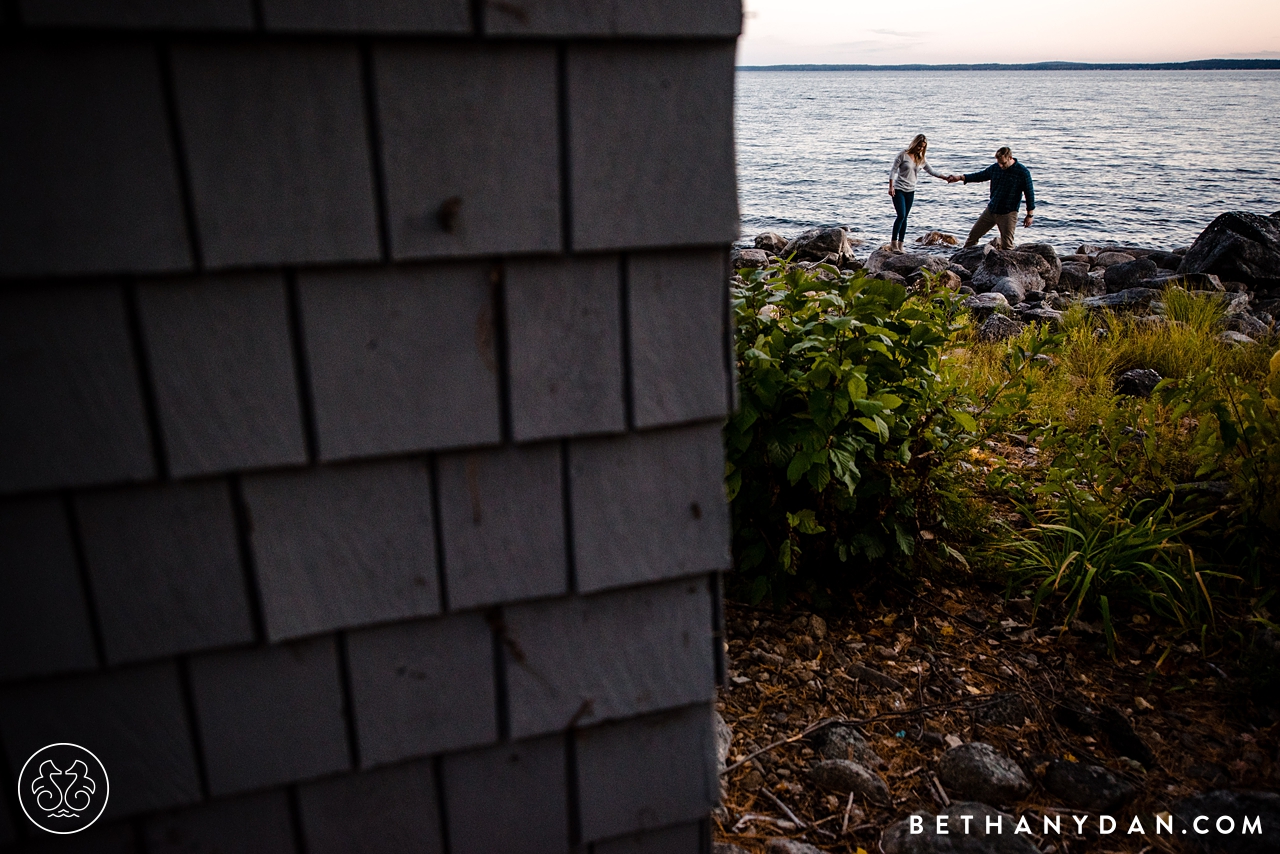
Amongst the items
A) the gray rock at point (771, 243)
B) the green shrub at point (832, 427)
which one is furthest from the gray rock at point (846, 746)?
the gray rock at point (771, 243)

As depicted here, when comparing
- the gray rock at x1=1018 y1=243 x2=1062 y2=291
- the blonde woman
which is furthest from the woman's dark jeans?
the gray rock at x1=1018 y1=243 x2=1062 y2=291

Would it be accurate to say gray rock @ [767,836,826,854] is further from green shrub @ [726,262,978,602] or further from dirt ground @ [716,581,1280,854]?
green shrub @ [726,262,978,602]

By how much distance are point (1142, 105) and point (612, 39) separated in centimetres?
8169

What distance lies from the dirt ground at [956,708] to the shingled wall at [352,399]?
0.97 meters

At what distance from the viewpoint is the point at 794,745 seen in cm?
228

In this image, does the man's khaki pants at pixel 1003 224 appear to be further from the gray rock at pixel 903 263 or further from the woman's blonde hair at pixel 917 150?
the woman's blonde hair at pixel 917 150

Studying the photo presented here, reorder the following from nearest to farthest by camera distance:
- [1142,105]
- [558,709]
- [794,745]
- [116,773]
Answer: [116,773] → [558,709] → [794,745] → [1142,105]

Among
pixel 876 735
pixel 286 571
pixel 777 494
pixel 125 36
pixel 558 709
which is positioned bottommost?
pixel 876 735

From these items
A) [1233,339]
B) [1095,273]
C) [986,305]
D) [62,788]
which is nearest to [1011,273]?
[1095,273]

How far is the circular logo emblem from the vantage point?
3.79ft

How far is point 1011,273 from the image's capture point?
1023 cm

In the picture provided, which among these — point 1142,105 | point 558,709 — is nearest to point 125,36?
point 558,709

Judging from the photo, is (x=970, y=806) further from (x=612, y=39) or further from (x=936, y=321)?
(x=612, y=39)

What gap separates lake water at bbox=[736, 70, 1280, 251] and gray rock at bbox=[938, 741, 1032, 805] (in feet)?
16.6
